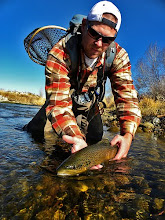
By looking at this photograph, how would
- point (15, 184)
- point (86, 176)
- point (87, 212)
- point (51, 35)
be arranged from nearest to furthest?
point (87, 212)
point (15, 184)
point (86, 176)
point (51, 35)

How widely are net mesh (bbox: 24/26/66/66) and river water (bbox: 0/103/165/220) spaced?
3135mm

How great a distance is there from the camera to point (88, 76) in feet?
10.2

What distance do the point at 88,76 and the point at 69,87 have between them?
0.61 meters

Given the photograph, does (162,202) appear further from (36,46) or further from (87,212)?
(36,46)

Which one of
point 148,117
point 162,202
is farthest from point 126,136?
point 148,117

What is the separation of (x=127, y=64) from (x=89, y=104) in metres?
1.08

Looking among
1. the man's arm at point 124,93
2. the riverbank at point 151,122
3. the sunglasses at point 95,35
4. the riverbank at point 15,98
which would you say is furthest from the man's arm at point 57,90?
the riverbank at point 15,98

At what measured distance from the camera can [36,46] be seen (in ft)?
16.5

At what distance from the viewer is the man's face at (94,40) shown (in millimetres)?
2344

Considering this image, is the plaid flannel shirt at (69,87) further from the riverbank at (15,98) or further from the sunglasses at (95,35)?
the riverbank at (15,98)

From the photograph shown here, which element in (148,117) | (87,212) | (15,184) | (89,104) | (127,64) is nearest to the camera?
(87,212)

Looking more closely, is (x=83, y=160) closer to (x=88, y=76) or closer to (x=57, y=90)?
(x=57, y=90)

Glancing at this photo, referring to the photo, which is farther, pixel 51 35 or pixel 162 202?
pixel 51 35

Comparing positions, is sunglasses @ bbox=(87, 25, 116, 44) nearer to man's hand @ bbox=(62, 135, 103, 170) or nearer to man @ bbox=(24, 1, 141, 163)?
man @ bbox=(24, 1, 141, 163)
